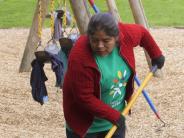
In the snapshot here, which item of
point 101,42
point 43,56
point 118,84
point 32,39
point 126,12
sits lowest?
point 126,12

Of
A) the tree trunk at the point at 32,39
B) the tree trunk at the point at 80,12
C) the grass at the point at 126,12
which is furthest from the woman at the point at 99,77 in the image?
the grass at the point at 126,12

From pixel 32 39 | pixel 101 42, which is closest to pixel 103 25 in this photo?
pixel 101 42

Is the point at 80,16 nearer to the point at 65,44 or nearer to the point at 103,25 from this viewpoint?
the point at 65,44

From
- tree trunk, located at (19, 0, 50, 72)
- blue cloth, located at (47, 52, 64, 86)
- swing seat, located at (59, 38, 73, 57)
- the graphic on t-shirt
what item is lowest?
tree trunk, located at (19, 0, 50, 72)

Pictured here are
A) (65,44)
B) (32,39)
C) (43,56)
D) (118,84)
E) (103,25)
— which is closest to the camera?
(103,25)

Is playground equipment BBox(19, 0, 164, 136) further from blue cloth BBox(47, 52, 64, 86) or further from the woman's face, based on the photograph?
the woman's face

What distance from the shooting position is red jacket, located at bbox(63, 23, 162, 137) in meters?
3.12

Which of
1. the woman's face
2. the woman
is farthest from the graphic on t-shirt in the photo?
the woman's face

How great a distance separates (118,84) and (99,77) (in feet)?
0.58

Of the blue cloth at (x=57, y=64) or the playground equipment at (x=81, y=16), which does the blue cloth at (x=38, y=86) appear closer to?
the blue cloth at (x=57, y=64)

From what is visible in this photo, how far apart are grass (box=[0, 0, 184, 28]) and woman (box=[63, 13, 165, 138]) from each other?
9479mm

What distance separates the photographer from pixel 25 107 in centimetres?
650

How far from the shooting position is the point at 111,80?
10.5 ft

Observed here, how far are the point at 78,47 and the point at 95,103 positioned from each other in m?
0.35
